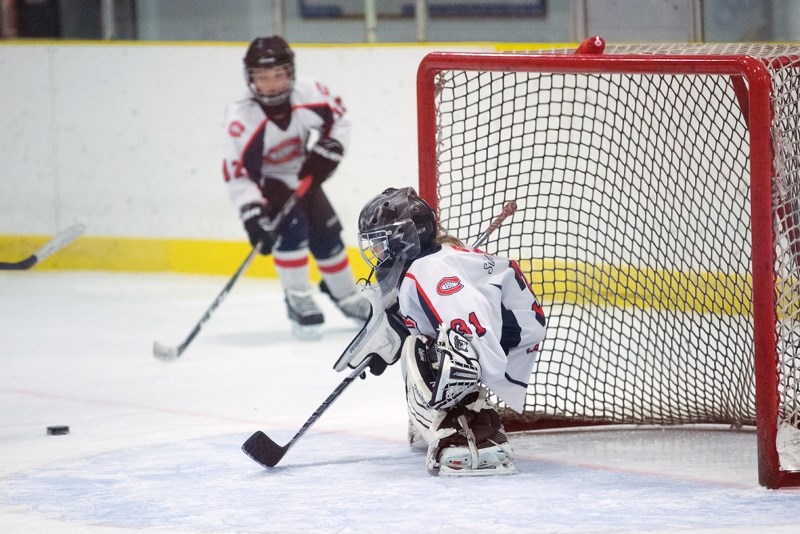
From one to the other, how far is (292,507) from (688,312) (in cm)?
156

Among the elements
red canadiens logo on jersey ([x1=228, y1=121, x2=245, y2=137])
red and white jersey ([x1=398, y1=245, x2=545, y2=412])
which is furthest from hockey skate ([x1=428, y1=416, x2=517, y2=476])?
red canadiens logo on jersey ([x1=228, y1=121, x2=245, y2=137])

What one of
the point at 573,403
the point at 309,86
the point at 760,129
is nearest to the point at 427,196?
the point at 573,403

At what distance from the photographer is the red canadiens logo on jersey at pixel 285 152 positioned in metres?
5.99

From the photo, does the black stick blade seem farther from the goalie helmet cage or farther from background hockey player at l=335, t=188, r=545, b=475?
the goalie helmet cage

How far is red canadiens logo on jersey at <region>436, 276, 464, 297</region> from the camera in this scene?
3.34 meters

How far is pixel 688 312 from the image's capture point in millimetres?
4391

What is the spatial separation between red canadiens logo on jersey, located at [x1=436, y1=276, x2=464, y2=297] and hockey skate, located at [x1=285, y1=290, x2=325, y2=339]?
8.11 feet

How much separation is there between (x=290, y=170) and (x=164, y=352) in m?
1.03

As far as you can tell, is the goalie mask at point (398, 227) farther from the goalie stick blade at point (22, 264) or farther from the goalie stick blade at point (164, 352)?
the goalie stick blade at point (164, 352)

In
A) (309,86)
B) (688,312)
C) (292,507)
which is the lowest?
(292,507)

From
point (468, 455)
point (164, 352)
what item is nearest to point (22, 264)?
point (164, 352)

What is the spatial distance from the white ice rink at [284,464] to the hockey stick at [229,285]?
0.16 ft

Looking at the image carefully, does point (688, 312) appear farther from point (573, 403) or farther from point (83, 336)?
point (83, 336)

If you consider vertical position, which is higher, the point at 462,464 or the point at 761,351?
the point at 761,351
